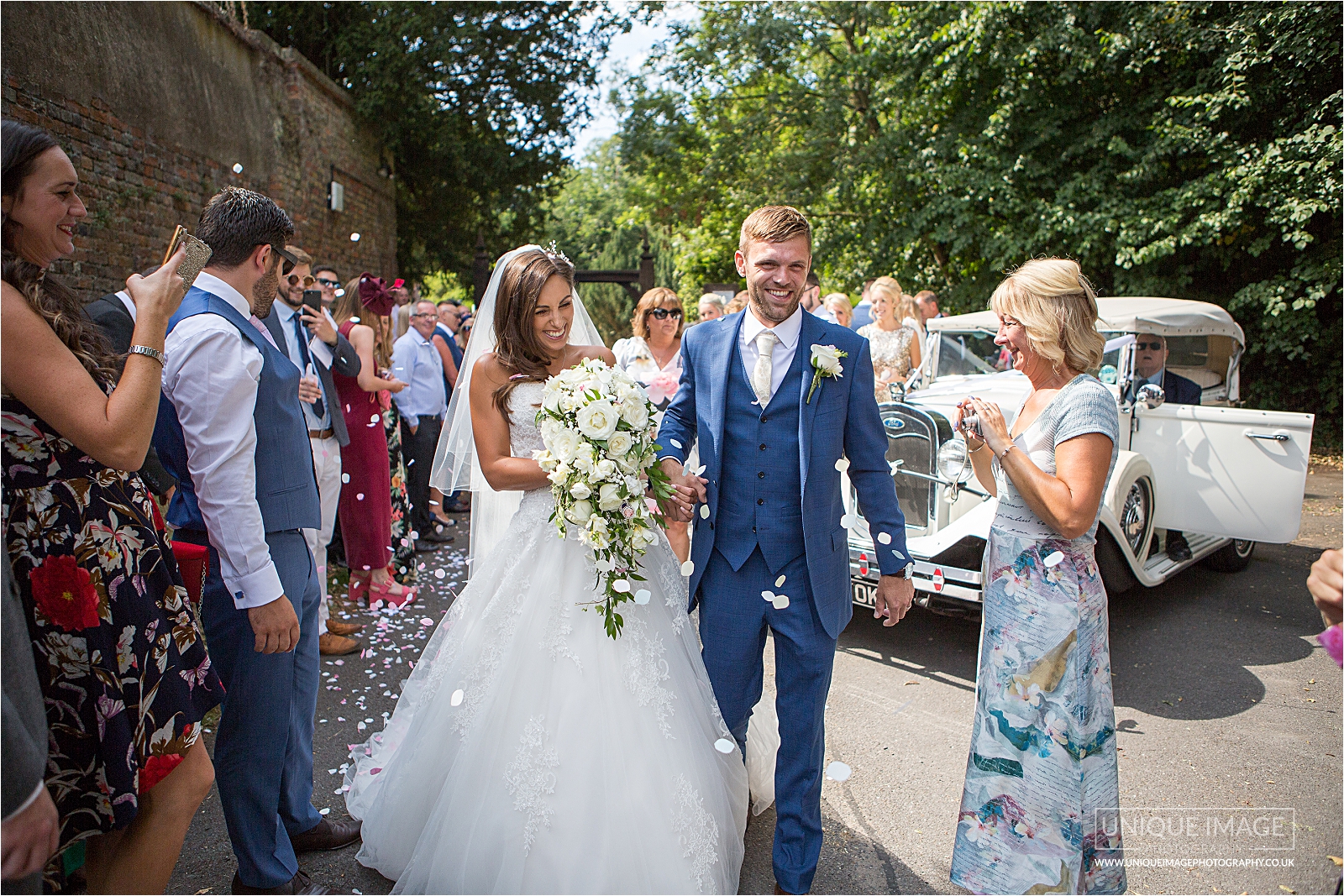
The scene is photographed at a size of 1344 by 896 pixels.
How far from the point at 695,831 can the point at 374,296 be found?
182 inches

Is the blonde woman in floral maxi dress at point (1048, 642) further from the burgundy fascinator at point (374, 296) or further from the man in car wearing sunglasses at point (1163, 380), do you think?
the burgundy fascinator at point (374, 296)

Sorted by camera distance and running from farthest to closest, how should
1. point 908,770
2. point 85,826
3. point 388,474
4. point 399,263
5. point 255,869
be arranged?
point 399,263 < point 388,474 < point 908,770 < point 255,869 < point 85,826

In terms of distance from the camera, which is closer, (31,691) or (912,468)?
(31,691)

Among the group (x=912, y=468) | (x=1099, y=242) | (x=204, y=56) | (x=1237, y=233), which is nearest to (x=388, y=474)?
(x=912, y=468)

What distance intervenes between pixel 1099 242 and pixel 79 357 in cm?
1361

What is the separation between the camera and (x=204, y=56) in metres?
8.66

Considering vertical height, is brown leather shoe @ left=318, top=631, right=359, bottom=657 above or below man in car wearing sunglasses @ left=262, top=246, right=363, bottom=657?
below

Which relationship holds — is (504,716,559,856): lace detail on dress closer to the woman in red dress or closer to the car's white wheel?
the woman in red dress

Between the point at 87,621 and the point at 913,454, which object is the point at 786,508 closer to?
the point at 87,621

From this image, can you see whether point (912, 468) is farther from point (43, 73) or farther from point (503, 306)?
point (43, 73)

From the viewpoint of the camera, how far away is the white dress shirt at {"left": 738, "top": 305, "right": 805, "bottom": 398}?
278 centimetres

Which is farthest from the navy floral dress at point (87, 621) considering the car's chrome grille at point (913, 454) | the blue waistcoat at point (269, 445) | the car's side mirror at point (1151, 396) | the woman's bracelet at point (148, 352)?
the car's side mirror at point (1151, 396)

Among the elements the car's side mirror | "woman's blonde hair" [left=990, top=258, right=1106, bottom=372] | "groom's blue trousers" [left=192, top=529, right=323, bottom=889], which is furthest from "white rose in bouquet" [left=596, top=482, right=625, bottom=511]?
the car's side mirror

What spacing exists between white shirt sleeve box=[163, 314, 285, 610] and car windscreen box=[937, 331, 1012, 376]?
20.4 ft
